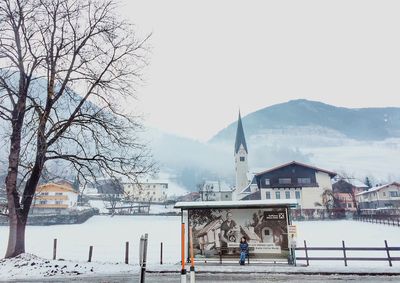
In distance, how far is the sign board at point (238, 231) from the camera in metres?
16.8

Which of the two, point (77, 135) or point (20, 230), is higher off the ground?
point (77, 135)

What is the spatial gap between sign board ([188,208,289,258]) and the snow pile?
4.32 metres

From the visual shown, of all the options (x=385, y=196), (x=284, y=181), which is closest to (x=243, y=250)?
(x=284, y=181)

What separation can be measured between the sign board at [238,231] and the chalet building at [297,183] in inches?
2032

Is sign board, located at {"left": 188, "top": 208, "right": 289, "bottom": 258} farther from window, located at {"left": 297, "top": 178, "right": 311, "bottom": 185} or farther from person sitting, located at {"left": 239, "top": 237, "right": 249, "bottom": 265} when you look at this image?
window, located at {"left": 297, "top": 178, "right": 311, "bottom": 185}

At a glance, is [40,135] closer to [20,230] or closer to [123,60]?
[20,230]

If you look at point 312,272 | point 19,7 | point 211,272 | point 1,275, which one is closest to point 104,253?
point 1,275

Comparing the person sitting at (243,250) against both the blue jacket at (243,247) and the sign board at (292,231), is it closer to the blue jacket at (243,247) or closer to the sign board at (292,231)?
A: the blue jacket at (243,247)

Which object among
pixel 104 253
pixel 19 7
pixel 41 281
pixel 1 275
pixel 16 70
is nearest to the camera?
pixel 41 281

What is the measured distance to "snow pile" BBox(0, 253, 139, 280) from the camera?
44.0 ft

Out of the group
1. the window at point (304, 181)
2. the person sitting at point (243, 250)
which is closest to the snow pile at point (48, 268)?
the person sitting at point (243, 250)

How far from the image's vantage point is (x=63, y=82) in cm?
1680

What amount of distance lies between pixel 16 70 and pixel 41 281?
35.7 ft

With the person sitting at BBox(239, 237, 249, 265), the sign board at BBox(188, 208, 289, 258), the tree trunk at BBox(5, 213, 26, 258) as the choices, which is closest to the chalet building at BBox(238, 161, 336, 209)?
the sign board at BBox(188, 208, 289, 258)
